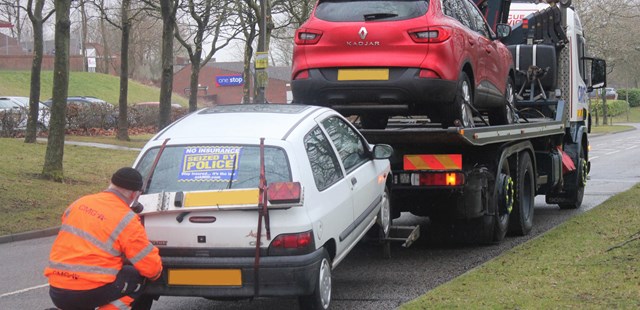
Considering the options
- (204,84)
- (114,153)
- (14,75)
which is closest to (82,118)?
(114,153)

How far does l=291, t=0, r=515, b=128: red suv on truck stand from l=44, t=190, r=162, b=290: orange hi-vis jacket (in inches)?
169

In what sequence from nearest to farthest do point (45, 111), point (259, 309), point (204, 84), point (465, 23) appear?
point (259, 309)
point (465, 23)
point (45, 111)
point (204, 84)

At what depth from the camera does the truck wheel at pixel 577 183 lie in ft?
46.6

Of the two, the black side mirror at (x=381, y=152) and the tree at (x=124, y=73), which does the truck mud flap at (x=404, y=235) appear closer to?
the black side mirror at (x=381, y=152)

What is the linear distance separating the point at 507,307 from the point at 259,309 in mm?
2120

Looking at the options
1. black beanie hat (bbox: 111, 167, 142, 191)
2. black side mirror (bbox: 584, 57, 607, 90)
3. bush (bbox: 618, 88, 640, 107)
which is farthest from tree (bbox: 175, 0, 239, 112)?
bush (bbox: 618, 88, 640, 107)

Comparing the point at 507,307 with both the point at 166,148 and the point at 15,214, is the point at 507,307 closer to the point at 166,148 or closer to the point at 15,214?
the point at 166,148

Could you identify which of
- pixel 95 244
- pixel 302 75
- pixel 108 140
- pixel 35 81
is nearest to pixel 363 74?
pixel 302 75

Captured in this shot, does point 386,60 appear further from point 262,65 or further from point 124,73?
point 124,73

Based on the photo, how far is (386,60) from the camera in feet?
30.0

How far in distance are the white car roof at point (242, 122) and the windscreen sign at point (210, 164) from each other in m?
0.16

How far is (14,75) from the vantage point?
59.7m

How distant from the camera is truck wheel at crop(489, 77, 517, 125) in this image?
37.4 feet

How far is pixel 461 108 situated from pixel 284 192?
13.3 ft
